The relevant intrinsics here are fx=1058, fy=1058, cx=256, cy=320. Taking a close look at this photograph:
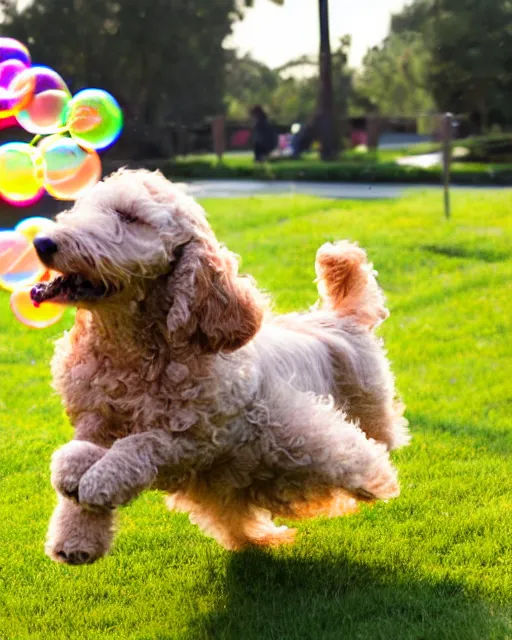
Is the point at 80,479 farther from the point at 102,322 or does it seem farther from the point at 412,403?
the point at 412,403

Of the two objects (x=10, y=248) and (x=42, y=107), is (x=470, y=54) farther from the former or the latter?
(x=10, y=248)

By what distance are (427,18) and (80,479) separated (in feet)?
112

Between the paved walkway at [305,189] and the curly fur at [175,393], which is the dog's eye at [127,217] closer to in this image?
the curly fur at [175,393]

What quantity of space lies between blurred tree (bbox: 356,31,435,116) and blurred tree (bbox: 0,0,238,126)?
5.82m

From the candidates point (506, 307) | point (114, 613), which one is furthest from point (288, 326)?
point (506, 307)

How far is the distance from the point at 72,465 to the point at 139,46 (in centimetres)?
3596

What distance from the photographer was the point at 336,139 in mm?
34438

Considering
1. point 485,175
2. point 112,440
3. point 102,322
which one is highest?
point 102,322

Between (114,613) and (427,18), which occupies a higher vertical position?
(427,18)

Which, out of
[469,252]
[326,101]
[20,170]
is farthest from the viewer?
[326,101]

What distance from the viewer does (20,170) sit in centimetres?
629

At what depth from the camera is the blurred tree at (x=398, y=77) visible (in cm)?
3600

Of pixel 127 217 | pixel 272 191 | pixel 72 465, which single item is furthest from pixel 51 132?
pixel 272 191

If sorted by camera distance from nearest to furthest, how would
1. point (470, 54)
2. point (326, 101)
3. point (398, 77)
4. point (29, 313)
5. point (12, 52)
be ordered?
point (29, 313), point (12, 52), point (326, 101), point (470, 54), point (398, 77)
